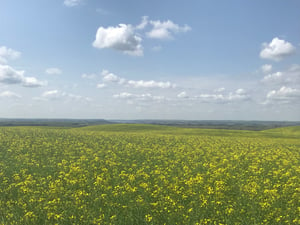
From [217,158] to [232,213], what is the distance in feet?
42.5

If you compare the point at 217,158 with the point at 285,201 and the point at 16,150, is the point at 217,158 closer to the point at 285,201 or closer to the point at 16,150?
the point at 285,201

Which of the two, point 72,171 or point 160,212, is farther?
point 72,171

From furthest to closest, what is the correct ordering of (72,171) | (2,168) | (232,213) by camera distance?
(2,168) → (72,171) → (232,213)

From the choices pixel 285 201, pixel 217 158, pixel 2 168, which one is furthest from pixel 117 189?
pixel 217 158

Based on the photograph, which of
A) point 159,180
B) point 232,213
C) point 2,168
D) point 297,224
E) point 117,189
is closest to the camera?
point 297,224

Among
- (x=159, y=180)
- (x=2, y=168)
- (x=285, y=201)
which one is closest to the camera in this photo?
(x=285, y=201)

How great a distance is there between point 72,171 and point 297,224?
12.6 m

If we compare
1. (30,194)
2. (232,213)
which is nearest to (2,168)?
(30,194)

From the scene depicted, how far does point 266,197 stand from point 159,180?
5607 millimetres

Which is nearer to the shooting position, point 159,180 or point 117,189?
point 117,189

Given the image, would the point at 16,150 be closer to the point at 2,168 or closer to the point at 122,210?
the point at 2,168

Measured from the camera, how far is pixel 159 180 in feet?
46.4

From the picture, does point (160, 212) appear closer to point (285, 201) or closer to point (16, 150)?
point (285, 201)

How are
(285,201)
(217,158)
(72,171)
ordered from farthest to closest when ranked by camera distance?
(217,158), (72,171), (285,201)
